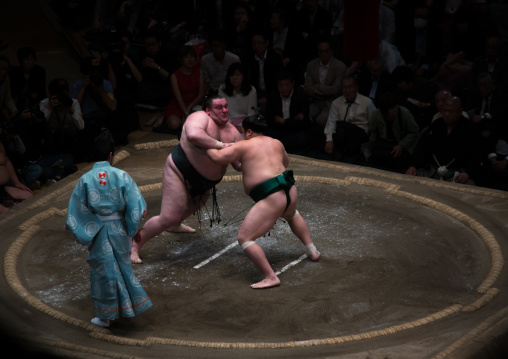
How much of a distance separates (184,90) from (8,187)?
174 cm

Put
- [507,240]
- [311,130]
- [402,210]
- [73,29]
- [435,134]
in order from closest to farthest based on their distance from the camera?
[507,240] < [402,210] < [435,134] < [311,130] < [73,29]

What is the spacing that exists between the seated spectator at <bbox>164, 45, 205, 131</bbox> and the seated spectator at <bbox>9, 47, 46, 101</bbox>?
1.03 m

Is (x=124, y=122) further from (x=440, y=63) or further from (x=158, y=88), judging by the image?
(x=440, y=63)

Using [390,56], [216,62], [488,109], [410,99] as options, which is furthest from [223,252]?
[390,56]


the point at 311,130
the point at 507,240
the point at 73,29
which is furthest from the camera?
the point at 73,29

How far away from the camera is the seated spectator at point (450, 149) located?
4387 millimetres

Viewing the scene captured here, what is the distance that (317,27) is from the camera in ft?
19.5

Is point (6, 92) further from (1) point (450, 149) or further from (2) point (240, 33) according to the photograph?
(1) point (450, 149)

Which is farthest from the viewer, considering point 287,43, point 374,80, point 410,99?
point 287,43

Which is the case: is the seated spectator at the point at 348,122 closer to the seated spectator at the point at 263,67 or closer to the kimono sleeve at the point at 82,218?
the seated spectator at the point at 263,67

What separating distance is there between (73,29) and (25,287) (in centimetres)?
416

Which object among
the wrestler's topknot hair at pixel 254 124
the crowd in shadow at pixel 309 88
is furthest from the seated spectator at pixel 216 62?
the wrestler's topknot hair at pixel 254 124

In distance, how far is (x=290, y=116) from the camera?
514 cm

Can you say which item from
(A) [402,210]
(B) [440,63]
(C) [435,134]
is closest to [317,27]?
(B) [440,63]
